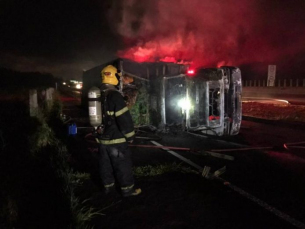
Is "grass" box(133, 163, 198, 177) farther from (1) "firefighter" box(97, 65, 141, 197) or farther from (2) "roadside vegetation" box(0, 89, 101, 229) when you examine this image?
(2) "roadside vegetation" box(0, 89, 101, 229)

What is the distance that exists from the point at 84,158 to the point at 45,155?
101 centimetres

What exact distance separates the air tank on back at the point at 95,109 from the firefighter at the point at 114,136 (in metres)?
0.12

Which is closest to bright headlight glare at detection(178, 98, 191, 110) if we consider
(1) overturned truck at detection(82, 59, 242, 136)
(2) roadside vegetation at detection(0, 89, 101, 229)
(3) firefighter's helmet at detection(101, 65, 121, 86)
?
(1) overturned truck at detection(82, 59, 242, 136)

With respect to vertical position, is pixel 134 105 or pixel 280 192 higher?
pixel 134 105

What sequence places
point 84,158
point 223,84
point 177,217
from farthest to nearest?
point 223,84 < point 84,158 < point 177,217

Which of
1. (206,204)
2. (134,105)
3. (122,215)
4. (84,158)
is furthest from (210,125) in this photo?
(122,215)

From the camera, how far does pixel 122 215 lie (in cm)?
328

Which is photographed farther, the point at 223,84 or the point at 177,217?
the point at 223,84

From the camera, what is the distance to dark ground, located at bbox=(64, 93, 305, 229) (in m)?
3.08

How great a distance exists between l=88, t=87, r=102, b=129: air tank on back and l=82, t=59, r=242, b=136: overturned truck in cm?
419

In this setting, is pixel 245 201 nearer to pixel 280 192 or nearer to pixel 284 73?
pixel 280 192

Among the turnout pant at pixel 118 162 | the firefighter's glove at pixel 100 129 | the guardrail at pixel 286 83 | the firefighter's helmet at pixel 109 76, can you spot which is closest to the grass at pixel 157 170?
the turnout pant at pixel 118 162

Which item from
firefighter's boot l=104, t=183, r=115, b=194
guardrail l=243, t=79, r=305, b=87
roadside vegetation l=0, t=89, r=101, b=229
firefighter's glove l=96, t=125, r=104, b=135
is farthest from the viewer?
guardrail l=243, t=79, r=305, b=87

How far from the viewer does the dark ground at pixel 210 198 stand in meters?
3.08
